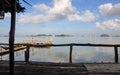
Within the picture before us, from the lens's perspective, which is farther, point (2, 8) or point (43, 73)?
point (2, 8)

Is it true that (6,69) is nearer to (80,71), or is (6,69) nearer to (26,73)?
(26,73)

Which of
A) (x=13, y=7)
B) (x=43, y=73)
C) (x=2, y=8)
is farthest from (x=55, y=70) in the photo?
(x=13, y=7)

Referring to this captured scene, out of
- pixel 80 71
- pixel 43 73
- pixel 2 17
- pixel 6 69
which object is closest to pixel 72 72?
pixel 80 71

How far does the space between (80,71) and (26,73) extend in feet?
7.11

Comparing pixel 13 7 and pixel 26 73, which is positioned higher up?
pixel 13 7

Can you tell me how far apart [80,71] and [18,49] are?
1517 inches

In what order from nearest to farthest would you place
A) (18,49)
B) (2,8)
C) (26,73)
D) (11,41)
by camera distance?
1. (11,41)
2. (26,73)
3. (2,8)
4. (18,49)

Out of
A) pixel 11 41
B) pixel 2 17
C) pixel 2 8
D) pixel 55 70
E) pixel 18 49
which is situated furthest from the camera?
pixel 18 49

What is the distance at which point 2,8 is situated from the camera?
43.9 feet

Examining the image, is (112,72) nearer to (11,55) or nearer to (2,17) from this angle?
(11,55)

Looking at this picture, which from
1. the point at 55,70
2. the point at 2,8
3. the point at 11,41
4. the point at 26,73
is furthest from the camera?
the point at 2,8

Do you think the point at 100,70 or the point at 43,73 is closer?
the point at 43,73

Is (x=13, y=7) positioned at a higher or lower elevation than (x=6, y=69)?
higher

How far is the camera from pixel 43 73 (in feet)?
33.4
